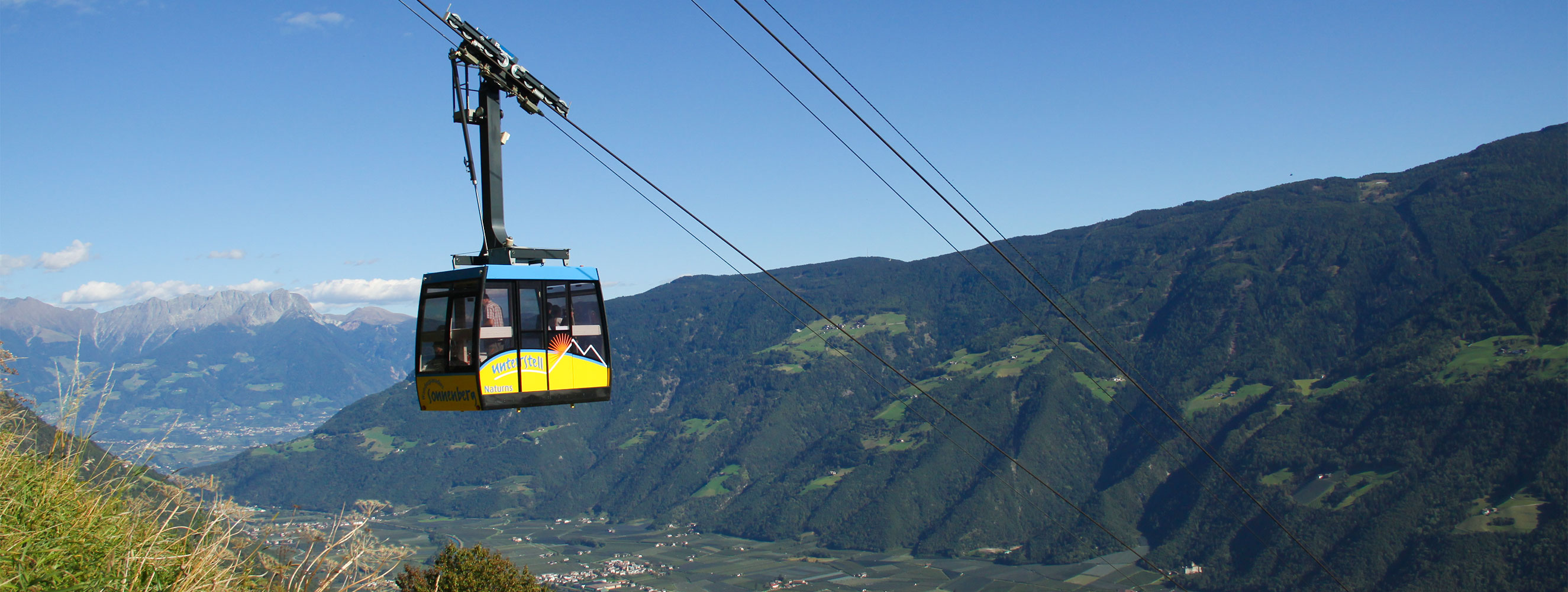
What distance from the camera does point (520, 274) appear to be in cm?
1505

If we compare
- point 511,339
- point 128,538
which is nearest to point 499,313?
point 511,339

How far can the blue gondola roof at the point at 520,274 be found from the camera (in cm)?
1471

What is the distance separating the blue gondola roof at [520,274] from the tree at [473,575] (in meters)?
17.4

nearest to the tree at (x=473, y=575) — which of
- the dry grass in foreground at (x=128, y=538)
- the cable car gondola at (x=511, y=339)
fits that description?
the cable car gondola at (x=511, y=339)

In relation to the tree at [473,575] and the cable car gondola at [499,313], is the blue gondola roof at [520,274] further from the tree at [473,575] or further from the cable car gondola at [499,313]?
the tree at [473,575]

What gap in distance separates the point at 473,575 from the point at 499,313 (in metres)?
21.4

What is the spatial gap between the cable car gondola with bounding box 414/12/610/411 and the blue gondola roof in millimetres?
15

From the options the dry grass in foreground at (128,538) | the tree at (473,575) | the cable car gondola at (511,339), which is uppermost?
the cable car gondola at (511,339)

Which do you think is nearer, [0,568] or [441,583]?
[0,568]

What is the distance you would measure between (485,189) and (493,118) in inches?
45.2

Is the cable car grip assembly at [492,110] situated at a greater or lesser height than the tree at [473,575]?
greater

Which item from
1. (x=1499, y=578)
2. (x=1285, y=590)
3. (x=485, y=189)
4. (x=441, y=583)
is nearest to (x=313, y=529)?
(x=485, y=189)

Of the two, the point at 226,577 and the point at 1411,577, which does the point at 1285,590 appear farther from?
the point at 226,577

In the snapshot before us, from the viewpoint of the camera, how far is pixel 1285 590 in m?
188
